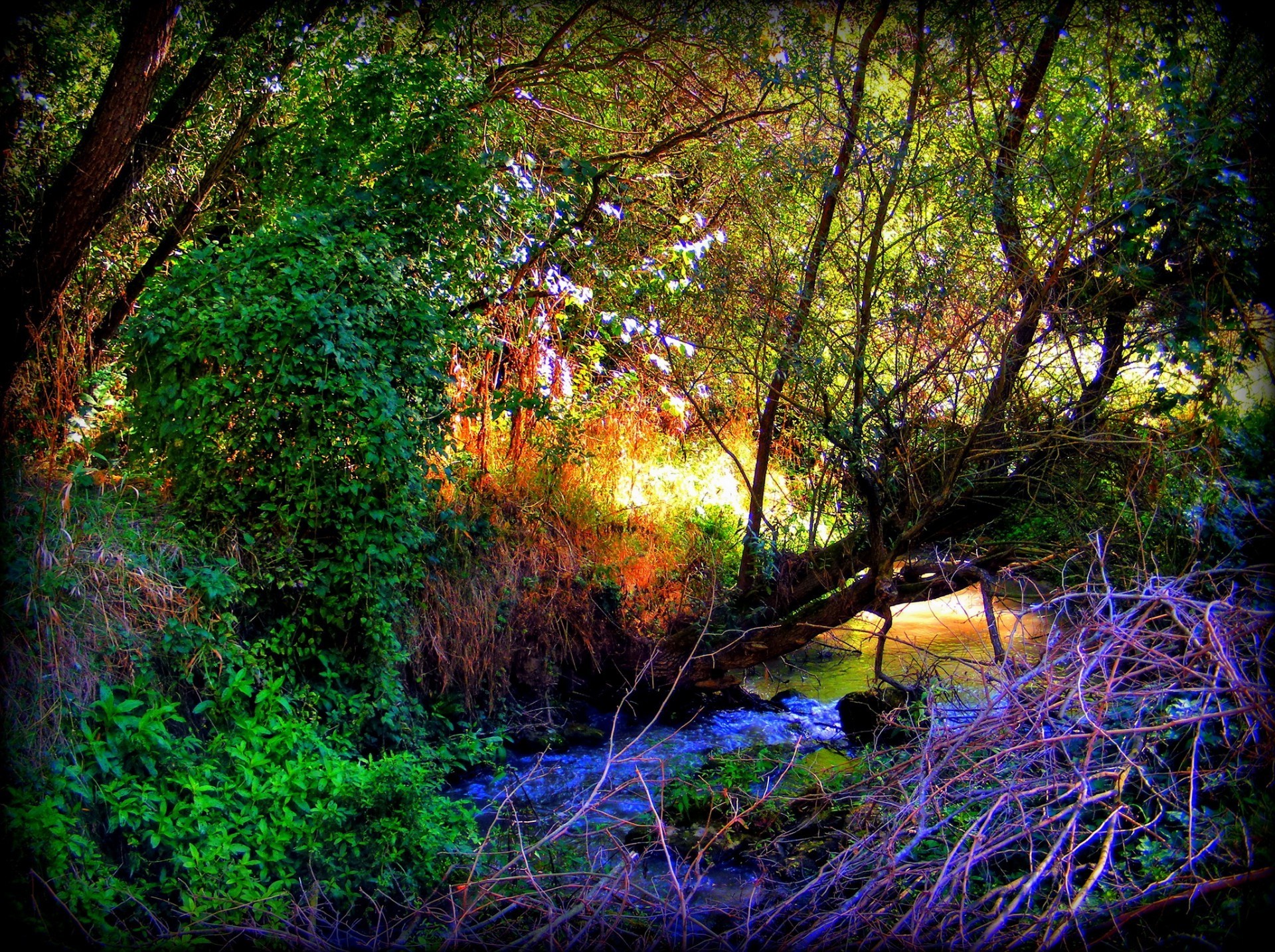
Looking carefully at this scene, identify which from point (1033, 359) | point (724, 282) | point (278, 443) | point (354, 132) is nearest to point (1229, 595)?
point (1033, 359)

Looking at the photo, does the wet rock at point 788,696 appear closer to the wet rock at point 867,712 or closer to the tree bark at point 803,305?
the wet rock at point 867,712

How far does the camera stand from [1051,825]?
3359mm

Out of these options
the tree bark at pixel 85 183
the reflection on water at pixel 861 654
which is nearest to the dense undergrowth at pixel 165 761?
the tree bark at pixel 85 183

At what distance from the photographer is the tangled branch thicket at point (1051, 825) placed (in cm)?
296

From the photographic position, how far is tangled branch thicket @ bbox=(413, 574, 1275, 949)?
9.70 ft

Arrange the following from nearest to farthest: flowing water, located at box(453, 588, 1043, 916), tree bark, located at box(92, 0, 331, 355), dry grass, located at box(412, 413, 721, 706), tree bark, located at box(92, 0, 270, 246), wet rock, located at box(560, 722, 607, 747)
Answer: flowing water, located at box(453, 588, 1043, 916), tree bark, located at box(92, 0, 270, 246), tree bark, located at box(92, 0, 331, 355), dry grass, located at box(412, 413, 721, 706), wet rock, located at box(560, 722, 607, 747)

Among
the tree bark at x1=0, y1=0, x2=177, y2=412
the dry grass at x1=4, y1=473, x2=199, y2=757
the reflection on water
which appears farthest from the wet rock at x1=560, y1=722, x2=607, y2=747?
the tree bark at x1=0, y1=0, x2=177, y2=412

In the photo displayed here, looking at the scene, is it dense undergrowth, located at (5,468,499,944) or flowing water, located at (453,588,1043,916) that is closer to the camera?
dense undergrowth, located at (5,468,499,944)

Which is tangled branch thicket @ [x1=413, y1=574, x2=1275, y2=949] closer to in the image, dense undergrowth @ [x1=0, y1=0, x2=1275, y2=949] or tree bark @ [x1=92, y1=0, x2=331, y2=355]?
dense undergrowth @ [x1=0, y1=0, x2=1275, y2=949]

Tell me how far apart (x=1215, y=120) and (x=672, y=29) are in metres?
4.00

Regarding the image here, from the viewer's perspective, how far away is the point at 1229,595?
3385mm

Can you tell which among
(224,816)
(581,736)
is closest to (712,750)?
(581,736)

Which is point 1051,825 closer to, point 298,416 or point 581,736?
point 581,736

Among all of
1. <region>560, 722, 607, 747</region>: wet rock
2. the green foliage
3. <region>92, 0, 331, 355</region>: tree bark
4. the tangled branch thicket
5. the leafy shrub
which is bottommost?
<region>560, 722, 607, 747</region>: wet rock
